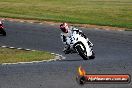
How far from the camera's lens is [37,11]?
4806 centimetres

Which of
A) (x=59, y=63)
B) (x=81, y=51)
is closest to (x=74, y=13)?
(x=59, y=63)

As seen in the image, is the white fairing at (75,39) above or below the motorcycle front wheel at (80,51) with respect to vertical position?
above

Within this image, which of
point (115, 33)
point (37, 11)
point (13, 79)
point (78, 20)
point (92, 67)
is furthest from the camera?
point (37, 11)

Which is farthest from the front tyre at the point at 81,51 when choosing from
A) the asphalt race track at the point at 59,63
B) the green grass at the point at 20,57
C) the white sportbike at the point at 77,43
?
the green grass at the point at 20,57

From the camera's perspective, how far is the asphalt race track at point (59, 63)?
14328 mm

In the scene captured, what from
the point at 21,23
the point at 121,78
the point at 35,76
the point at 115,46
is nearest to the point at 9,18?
the point at 21,23

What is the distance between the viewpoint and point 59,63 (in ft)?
60.7

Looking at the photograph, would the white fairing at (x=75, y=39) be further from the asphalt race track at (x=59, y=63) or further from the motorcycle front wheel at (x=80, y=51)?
the asphalt race track at (x=59, y=63)

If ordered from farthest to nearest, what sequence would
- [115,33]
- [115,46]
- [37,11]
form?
[37,11] → [115,33] → [115,46]

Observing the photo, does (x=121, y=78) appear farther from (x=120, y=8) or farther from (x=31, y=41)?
(x=120, y=8)

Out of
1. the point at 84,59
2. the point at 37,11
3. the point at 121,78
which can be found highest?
the point at 121,78

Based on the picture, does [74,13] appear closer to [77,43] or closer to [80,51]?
[80,51]

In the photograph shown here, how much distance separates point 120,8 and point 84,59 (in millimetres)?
31024

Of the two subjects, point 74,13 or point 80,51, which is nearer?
point 80,51
